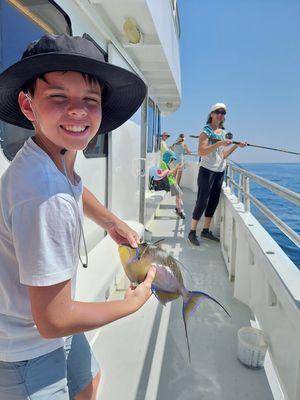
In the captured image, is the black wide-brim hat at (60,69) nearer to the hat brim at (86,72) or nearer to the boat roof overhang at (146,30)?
the hat brim at (86,72)

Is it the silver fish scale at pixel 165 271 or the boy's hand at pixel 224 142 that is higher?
the boy's hand at pixel 224 142

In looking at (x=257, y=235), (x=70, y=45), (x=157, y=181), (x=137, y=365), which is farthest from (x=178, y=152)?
(x=70, y=45)

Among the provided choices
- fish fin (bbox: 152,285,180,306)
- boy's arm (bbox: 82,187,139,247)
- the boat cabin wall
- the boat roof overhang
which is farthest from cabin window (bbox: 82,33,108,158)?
fish fin (bbox: 152,285,180,306)

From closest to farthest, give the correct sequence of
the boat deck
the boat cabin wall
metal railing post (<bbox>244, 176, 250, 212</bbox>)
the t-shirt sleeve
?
the t-shirt sleeve
the boat cabin wall
the boat deck
metal railing post (<bbox>244, 176, 250, 212</bbox>)

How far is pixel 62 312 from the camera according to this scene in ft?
2.79

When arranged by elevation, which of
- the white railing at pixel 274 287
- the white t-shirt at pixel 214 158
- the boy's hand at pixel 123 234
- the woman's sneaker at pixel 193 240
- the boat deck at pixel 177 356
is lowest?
the boat deck at pixel 177 356

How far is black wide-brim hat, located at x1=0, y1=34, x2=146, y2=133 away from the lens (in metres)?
0.90

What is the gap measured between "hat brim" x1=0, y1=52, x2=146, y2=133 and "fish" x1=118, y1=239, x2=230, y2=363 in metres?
0.60

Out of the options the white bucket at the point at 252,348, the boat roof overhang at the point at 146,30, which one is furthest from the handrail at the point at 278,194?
the boat roof overhang at the point at 146,30

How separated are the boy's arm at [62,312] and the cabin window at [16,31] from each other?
99cm

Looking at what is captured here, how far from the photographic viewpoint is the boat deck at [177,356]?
201 centimetres

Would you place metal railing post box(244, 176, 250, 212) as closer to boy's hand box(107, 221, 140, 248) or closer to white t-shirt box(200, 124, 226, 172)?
white t-shirt box(200, 124, 226, 172)

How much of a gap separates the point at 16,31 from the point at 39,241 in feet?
4.18

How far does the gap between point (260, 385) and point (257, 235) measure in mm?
1101
